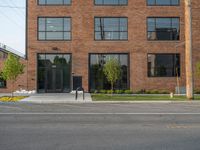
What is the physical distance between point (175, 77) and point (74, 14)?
1242cm

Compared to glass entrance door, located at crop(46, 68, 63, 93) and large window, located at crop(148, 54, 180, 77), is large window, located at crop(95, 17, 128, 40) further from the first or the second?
glass entrance door, located at crop(46, 68, 63, 93)

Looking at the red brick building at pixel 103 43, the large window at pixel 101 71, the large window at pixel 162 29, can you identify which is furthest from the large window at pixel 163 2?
the large window at pixel 101 71

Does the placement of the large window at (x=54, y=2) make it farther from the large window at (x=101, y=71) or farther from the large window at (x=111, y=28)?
the large window at (x=101, y=71)

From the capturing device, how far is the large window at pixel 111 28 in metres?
34.8

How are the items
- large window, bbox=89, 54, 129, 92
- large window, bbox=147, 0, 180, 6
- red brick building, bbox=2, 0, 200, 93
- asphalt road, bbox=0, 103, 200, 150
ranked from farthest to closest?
large window, bbox=147, 0, 180, 6, large window, bbox=89, 54, 129, 92, red brick building, bbox=2, 0, 200, 93, asphalt road, bbox=0, 103, 200, 150

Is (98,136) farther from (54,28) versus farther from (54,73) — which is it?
(54,28)

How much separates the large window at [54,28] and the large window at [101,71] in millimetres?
3665

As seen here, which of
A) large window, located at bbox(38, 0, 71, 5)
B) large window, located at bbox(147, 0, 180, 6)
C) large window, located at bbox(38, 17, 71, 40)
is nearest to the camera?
large window, located at bbox(38, 17, 71, 40)

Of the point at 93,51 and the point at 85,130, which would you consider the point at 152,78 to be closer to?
the point at 93,51

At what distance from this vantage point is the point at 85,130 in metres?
10.2

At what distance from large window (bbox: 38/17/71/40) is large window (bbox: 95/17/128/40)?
3.11 m

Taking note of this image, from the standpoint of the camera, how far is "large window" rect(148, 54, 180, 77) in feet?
114

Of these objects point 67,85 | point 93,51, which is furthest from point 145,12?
point 67,85

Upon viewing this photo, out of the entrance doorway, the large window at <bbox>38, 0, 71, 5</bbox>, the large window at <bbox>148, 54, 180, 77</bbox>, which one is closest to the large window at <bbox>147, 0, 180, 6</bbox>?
the large window at <bbox>148, 54, 180, 77</bbox>
